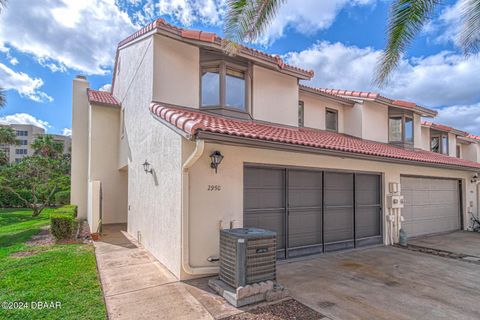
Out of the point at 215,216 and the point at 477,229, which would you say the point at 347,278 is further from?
the point at 477,229

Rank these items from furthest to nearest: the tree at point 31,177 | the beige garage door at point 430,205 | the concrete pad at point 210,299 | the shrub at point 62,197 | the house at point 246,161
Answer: the shrub at point 62,197
the tree at point 31,177
the beige garage door at point 430,205
the house at point 246,161
the concrete pad at point 210,299

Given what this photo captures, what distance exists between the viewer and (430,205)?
43.9 ft

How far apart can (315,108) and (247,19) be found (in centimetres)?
824

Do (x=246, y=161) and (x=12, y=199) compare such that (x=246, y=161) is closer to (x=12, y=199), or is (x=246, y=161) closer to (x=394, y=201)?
(x=394, y=201)

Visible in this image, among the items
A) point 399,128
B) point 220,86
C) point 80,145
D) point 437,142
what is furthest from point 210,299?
point 437,142

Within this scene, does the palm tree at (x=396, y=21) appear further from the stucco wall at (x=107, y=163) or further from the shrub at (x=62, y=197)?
the shrub at (x=62, y=197)

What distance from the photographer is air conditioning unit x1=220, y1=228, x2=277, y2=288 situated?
17.7 feet

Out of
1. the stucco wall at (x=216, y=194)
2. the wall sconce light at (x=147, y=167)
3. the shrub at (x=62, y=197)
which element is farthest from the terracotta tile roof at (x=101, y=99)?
the shrub at (x=62, y=197)

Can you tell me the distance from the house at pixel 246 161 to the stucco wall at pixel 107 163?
55mm

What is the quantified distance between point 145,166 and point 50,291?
14.7 ft

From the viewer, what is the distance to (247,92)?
10047mm

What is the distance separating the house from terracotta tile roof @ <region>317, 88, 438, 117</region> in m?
0.08

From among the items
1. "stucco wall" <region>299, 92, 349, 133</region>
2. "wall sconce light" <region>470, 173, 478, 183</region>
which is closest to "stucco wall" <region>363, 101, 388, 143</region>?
"stucco wall" <region>299, 92, 349, 133</region>

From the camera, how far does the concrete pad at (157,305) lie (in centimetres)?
476
